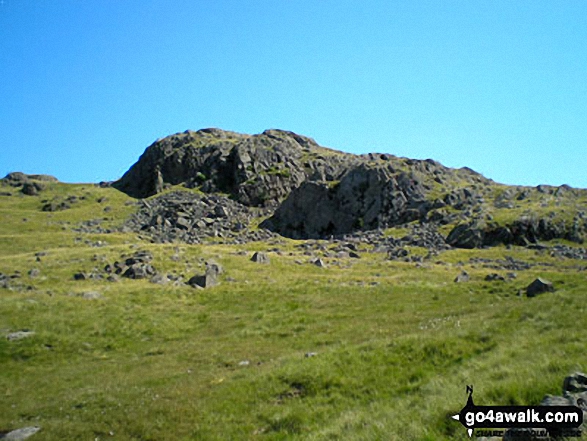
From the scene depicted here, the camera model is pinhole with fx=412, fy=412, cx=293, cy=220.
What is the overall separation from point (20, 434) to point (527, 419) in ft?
50.4

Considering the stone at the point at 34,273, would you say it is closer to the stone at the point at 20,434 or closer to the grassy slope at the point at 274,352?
the grassy slope at the point at 274,352

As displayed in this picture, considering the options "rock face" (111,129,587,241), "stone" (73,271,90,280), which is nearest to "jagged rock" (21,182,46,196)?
"rock face" (111,129,587,241)

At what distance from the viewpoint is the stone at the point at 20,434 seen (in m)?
13.6

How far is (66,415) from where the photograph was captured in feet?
52.0

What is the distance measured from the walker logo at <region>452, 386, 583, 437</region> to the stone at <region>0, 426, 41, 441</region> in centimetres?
1371

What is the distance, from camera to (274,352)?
23.7 meters

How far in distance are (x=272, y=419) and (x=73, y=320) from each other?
952 inches

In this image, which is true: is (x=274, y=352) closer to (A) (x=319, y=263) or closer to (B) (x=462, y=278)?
(B) (x=462, y=278)

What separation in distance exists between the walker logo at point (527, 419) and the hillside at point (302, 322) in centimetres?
43

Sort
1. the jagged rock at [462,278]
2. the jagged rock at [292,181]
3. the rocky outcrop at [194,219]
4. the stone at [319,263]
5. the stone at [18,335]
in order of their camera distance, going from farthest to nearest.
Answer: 1. the jagged rock at [292,181]
2. the rocky outcrop at [194,219]
3. the stone at [319,263]
4. the jagged rock at [462,278]
5. the stone at [18,335]

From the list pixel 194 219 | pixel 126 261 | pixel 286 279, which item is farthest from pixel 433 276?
pixel 194 219

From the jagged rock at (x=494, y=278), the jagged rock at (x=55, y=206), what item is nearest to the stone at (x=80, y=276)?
the jagged rock at (x=494, y=278)

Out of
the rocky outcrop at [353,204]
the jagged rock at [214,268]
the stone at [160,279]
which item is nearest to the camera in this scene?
the stone at [160,279]

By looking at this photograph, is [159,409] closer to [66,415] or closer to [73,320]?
[66,415]
